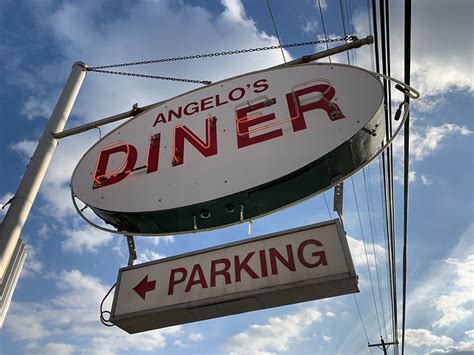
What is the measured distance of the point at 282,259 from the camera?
2.31m

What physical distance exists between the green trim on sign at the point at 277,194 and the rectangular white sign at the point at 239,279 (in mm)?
328

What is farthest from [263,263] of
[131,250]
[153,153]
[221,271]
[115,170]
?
[115,170]

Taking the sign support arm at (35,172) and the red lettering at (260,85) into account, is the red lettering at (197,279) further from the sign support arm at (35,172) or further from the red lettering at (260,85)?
the sign support arm at (35,172)

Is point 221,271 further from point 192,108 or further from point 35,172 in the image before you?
point 35,172

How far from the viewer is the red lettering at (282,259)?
89.4 inches

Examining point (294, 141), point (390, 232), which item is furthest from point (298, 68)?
point (390, 232)

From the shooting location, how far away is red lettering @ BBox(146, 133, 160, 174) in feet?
10.3

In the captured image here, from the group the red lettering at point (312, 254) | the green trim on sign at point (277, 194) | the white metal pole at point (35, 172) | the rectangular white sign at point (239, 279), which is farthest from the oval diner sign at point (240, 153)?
the white metal pole at point (35, 172)

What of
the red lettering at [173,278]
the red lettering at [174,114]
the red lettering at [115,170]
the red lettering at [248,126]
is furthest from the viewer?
the red lettering at [174,114]

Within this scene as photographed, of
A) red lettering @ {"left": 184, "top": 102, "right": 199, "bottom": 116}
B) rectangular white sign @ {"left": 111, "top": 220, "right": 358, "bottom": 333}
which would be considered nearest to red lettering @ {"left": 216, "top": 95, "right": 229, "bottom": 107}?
red lettering @ {"left": 184, "top": 102, "right": 199, "bottom": 116}

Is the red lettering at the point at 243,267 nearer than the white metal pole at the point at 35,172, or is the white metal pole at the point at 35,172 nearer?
the red lettering at the point at 243,267

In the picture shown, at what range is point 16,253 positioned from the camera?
3389 mm

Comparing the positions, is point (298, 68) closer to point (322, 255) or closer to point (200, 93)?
point (200, 93)

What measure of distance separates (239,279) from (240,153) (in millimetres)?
982
